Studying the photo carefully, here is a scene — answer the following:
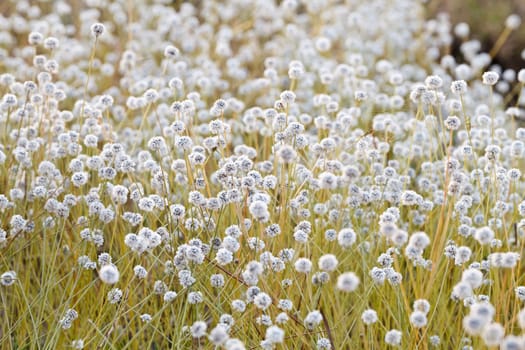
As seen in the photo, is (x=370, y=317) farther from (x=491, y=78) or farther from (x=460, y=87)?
(x=491, y=78)

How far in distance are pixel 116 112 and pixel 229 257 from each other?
2481 millimetres

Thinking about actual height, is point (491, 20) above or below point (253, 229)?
above

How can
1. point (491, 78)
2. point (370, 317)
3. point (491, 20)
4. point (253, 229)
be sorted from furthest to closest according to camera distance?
point (491, 20)
point (491, 78)
point (253, 229)
point (370, 317)

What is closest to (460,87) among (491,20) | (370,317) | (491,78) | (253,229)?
(491,78)

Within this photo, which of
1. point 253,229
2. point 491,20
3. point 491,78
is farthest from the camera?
point 491,20

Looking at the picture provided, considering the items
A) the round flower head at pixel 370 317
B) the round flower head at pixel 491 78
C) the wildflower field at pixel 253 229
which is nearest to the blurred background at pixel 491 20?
the wildflower field at pixel 253 229

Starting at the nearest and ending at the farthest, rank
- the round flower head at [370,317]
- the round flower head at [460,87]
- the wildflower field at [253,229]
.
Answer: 1. the round flower head at [370,317]
2. the wildflower field at [253,229]
3. the round flower head at [460,87]

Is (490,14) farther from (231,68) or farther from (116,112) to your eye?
(116,112)

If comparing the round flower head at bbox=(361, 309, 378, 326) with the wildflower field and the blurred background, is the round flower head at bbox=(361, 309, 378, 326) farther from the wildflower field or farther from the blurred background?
the blurred background

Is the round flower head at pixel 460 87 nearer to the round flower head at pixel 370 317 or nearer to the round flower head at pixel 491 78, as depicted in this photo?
the round flower head at pixel 491 78

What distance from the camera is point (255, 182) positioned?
7.97 ft

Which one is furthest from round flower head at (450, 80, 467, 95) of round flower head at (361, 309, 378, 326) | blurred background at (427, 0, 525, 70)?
blurred background at (427, 0, 525, 70)

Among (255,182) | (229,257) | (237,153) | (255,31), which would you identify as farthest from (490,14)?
(229,257)

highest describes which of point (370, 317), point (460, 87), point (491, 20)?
point (491, 20)
